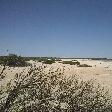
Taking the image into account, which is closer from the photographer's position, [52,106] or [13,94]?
[13,94]

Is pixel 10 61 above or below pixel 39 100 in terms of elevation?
above

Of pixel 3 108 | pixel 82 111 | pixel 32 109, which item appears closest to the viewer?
pixel 3 108

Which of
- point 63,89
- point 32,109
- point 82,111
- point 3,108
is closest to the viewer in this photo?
point 3,108

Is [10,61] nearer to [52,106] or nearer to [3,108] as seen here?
[3,108]

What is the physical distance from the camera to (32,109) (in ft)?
13.5

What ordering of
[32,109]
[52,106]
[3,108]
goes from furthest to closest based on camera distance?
1. [52,106]
2. [32,109]
3. [3,108]

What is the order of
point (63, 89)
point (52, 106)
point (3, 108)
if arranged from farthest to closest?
point (63, 89)
point (52, 106)
point (3, 108)

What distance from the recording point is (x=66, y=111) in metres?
4.82

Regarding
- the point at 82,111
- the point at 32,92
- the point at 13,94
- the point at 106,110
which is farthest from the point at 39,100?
the point at 106,110

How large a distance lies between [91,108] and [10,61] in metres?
2.26

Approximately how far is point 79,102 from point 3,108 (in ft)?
6.81

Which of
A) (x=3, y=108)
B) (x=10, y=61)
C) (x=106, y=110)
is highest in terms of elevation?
(x=10, y=61)

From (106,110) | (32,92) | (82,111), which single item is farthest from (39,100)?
(106,110)

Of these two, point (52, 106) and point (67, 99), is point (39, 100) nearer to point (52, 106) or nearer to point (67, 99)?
point (52, 106)
